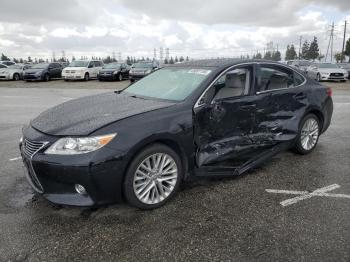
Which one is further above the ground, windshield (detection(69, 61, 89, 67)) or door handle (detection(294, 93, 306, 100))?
windshield (detection(69, 61, 89, 67))

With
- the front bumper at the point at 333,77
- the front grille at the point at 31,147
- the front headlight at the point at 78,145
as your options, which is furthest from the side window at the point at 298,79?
the front bumper at the point at 333,77

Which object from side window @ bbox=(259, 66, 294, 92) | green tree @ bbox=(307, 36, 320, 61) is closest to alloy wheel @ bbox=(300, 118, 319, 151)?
side window @ bbox=(259, 66, 294, 92)

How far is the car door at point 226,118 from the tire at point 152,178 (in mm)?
376

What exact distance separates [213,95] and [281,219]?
1638 millimetres

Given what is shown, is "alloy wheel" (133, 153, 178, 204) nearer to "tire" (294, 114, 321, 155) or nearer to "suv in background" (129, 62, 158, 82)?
"tire" (294, 114, 321, 155)

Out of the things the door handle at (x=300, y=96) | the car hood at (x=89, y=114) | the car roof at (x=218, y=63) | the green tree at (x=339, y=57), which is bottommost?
the car hood at (x=89, y=114)

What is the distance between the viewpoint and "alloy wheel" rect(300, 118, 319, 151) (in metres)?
5.64

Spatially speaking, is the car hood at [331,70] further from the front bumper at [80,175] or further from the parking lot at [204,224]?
the front bumper at [80,175]

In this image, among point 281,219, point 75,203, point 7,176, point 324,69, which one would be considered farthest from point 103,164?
point 324,69

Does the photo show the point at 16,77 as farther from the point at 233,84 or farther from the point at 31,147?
the point at 233,84

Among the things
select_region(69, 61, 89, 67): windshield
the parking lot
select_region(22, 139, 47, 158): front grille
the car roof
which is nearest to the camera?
the parking lot

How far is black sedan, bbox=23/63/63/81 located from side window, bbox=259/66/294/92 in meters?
24.7

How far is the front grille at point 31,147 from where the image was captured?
11.6ft

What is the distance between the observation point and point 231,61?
4.80 meters
